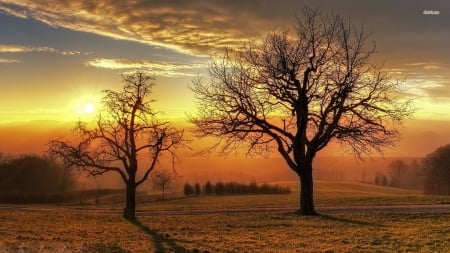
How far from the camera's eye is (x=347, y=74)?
101 feet

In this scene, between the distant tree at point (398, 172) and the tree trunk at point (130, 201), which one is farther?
the distant tree at point (398, 172)

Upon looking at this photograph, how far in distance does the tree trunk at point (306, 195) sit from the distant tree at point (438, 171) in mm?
60580

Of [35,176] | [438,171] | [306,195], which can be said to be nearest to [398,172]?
[438,171]

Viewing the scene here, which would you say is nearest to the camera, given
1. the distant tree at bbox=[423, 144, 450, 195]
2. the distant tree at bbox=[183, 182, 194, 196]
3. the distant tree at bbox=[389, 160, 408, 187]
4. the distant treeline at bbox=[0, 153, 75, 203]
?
the distant tree at bbox=[183, 182, 194, 196]

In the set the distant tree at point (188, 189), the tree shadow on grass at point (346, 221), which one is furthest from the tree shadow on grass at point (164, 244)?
the distant tree at point (188, 189)

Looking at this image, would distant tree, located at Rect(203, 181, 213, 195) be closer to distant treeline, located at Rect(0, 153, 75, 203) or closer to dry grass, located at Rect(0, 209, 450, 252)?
distant treeline, located at Rect(0, 153, 75, 203)

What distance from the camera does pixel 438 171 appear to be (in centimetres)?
9006

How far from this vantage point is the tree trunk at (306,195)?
106ft

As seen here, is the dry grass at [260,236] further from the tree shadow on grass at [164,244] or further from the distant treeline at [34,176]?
the distant treeline at [34,176]

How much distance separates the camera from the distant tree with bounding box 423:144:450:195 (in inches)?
3447

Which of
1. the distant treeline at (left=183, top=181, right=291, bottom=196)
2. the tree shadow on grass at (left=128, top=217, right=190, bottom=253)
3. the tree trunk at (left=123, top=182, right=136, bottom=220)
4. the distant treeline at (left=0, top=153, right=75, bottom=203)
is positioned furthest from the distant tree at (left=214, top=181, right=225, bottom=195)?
the tree shadow on grass at (left=128, top=217, right=190, bottom=253)

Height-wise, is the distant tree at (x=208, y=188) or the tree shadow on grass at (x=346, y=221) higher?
the distant tree at (x=208, y=188)

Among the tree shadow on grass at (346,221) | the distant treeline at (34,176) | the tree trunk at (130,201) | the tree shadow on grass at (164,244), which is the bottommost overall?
the tree shadow on grass at (164,244)

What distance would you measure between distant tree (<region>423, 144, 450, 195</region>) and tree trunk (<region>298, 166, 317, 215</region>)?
60580 millimetres
